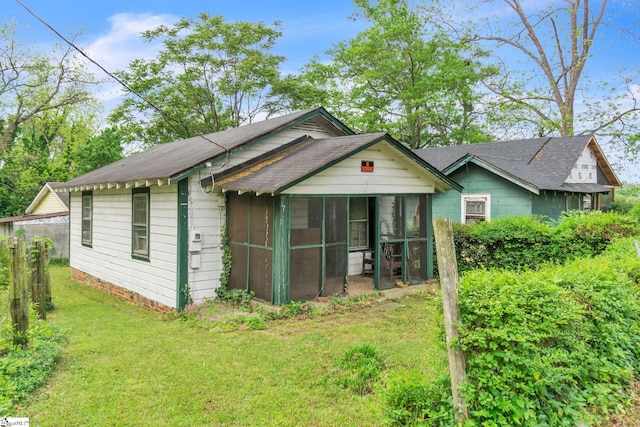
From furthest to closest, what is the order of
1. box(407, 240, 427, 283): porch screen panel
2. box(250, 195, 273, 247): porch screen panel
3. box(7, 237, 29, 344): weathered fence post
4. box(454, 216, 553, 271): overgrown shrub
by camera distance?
box(454, 216, 553, 271): overgrown shrub → box(407, 240, 427, 283): porch screen panel → box(250, 195, 273, 247): porch screen panel → box(7, 237, 29, 344): weathered fence post

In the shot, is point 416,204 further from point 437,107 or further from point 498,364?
point 437,107

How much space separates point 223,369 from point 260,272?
2.95 m

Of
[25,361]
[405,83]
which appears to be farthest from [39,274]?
[405,83]

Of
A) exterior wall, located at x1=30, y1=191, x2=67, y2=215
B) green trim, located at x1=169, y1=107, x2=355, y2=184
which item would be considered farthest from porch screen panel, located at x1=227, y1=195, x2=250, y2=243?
exterior wall, located at x1=30, y1=191, x2=67, y2=215

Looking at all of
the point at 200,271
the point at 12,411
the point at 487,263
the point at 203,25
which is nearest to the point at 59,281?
the point at 200,271

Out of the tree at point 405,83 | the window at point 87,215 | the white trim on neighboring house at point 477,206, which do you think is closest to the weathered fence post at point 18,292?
the window at point 87,215

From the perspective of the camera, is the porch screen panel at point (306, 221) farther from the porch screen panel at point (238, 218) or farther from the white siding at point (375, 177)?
the porch screen panel at point (238, 218)

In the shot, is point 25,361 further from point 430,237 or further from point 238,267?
point 430,237

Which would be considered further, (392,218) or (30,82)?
(30,82)

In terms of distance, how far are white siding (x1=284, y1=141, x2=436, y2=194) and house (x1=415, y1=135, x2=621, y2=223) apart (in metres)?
5.71

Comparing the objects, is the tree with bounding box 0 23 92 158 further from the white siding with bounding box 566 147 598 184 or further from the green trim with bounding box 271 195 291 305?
the white siding with bounding box 566 147 598 184

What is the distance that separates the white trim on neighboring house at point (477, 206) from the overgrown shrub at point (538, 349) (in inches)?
452

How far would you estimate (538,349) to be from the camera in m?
3.27

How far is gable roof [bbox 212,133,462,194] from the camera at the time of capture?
7531 millimetres
